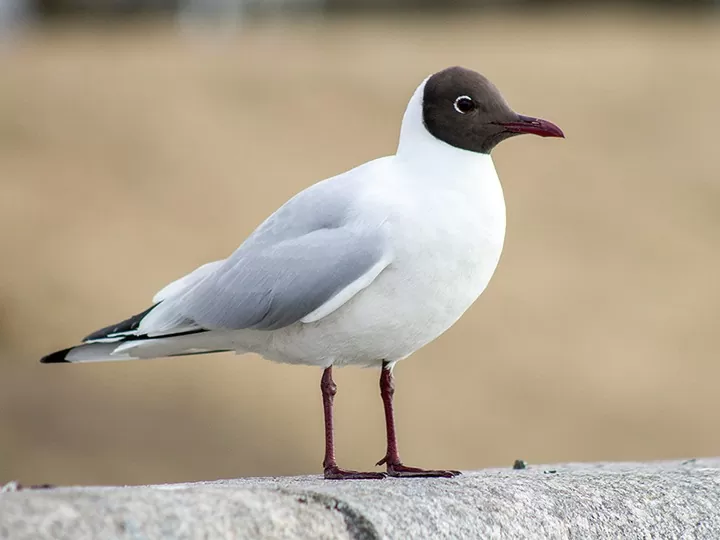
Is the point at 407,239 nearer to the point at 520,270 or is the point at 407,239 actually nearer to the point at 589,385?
the point at 589,385

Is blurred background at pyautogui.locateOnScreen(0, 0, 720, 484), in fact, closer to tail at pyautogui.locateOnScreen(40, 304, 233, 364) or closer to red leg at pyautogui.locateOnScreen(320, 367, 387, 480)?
tail at pyautogui.locateOnScreen(40, 304, 233, 364)

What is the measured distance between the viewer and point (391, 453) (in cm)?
340

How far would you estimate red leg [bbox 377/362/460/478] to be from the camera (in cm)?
329

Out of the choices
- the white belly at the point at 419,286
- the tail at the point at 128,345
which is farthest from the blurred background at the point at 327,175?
the white belly at the point at 419,286

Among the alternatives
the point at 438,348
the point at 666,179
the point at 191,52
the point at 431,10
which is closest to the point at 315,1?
the point at 431,10

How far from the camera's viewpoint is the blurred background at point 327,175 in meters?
10.4

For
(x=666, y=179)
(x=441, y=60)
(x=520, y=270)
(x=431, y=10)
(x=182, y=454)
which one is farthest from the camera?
(x=431, y=10)

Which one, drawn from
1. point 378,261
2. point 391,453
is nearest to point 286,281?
Result: point 378,261

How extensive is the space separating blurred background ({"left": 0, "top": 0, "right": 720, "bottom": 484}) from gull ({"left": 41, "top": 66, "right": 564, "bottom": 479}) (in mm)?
5868

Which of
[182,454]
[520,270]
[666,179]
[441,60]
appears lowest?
[182,454]

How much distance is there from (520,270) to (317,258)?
9750 mm

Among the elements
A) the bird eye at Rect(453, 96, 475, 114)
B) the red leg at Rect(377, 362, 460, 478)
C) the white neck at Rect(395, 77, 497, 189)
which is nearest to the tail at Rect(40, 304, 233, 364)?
the red leg at Rect(377, 362, 460, 478)

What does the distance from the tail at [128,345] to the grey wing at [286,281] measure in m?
0.08

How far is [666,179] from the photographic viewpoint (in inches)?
571
